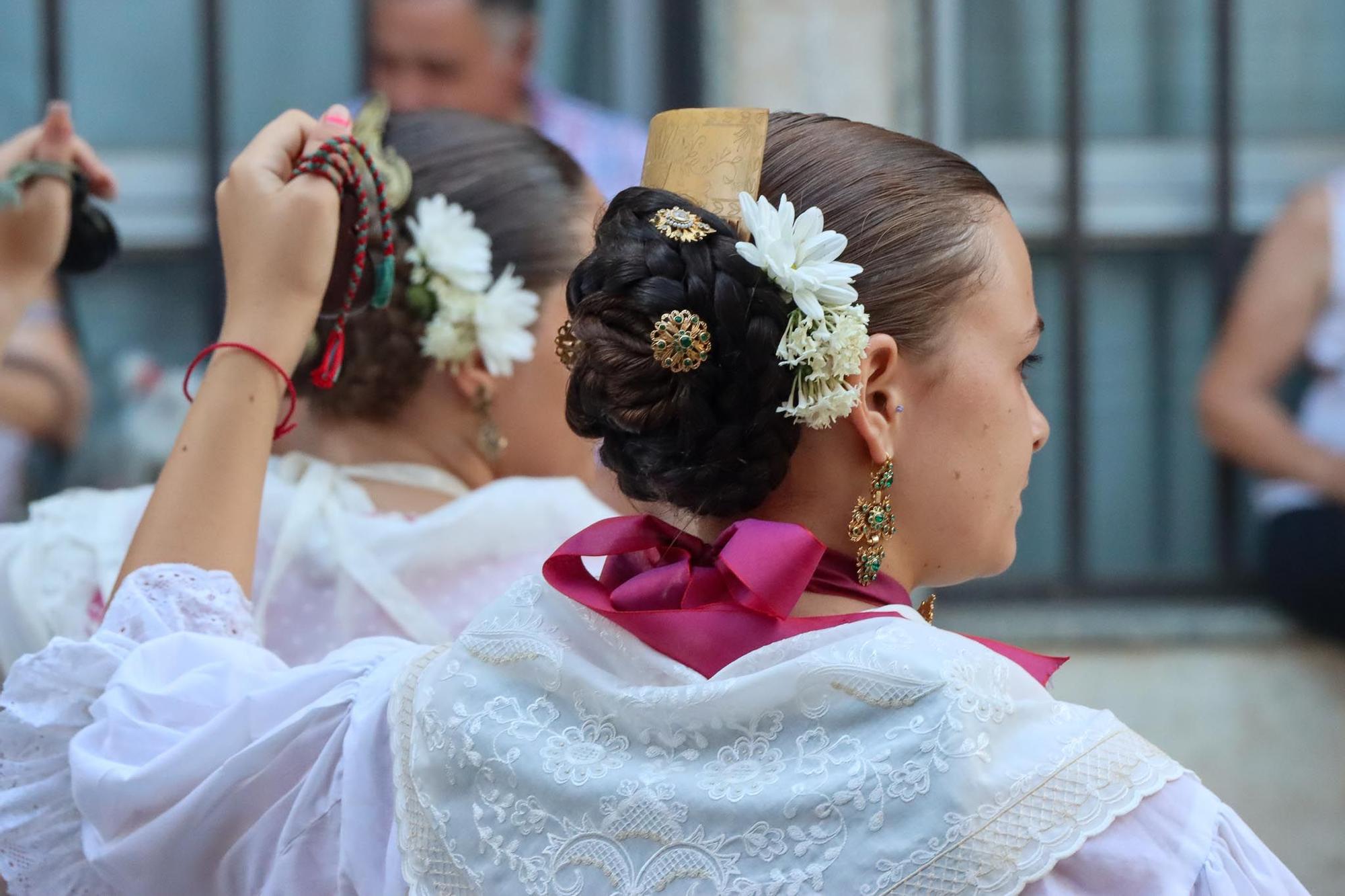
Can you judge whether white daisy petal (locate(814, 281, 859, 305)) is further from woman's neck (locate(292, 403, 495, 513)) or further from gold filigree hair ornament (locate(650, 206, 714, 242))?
woman's neck (locate(292, 403, 495, 513))

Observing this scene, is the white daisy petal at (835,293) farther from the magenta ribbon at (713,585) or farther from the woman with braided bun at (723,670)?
the magenta ribbon at (713,585)

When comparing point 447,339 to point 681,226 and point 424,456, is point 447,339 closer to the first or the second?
point 424,456

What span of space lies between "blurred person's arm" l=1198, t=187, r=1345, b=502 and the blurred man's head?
1.85 metres

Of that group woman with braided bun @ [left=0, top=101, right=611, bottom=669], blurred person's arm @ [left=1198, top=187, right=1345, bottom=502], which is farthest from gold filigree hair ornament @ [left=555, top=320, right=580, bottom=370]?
blurred person's arm @ [left=1198, top=187, right=1345, bottom=502]

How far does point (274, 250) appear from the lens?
1.55 meters

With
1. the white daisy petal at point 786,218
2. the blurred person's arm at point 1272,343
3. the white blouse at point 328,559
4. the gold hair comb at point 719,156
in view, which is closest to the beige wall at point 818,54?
the blurred person's arm at point 1272,343

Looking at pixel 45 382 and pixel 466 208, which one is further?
pixel 45 382

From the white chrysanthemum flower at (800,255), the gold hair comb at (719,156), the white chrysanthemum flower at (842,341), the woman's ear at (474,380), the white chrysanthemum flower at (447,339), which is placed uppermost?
the gold hair comb at (719,156)

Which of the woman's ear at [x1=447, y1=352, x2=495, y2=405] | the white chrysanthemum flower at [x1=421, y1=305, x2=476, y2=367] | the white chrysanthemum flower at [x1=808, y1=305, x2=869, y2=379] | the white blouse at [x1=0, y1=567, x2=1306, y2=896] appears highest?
the white chrysanthemum flower at [x1=808, y1=305, x2=869, y2=379]

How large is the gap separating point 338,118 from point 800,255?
0.67 metres

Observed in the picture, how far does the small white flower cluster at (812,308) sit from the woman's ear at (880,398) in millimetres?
19

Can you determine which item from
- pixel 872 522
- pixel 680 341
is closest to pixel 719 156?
pixel 680 341

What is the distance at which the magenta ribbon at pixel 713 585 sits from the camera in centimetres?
121

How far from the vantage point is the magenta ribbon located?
121 cm
